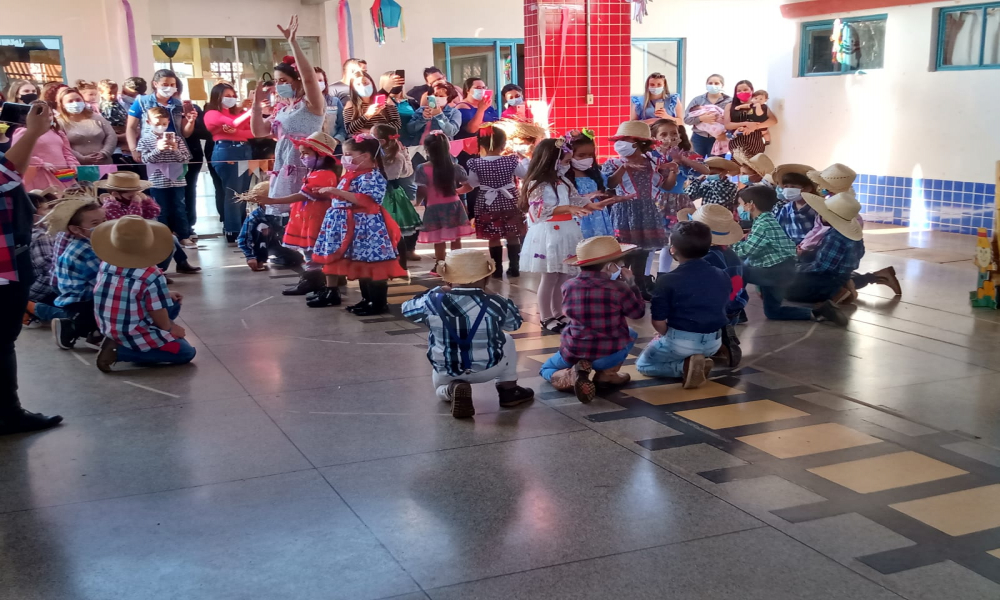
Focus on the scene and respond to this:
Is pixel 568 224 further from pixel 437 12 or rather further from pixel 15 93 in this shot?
pixel 437 12

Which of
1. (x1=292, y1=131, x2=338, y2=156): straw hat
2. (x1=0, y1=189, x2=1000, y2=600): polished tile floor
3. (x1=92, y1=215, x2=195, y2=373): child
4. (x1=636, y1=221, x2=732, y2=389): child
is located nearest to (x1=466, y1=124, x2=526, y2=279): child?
(x1=292, y1=131, x2=338, y2=156): straw hat

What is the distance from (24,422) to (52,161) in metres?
4.74

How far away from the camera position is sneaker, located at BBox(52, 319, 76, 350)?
6.30m

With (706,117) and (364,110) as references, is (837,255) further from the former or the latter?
(706,117)

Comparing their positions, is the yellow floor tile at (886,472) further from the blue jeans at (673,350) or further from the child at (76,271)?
the child at (76,271)

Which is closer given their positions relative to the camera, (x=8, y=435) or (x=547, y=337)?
(x=8, y=435)

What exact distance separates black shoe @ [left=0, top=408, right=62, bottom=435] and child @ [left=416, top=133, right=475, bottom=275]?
4.14m

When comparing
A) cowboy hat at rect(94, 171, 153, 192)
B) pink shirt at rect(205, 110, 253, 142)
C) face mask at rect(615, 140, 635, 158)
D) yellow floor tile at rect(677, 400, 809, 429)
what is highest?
pink shirt at rect(205, 110, 253, 142)

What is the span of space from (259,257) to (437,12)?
855 cm

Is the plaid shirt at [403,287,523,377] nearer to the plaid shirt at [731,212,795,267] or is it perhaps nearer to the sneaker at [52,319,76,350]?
the sneaker at [52,319,76,350]

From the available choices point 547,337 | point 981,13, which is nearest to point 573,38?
point 981,13

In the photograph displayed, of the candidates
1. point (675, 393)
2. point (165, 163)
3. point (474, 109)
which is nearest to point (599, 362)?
point (675, 393)

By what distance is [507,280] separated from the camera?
8578 millimetres

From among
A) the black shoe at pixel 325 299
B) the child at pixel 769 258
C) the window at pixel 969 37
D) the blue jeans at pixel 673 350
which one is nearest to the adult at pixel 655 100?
the window at pixel 969 37
